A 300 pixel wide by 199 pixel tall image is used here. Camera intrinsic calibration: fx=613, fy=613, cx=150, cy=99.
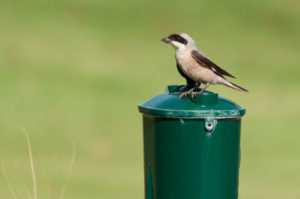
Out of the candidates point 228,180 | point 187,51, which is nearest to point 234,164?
point 228,180

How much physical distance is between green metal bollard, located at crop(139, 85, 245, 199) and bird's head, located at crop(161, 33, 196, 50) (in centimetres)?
71

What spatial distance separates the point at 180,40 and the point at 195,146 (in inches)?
42.3

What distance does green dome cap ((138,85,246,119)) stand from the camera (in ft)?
13.6

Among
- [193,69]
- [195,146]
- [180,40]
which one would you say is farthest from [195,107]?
[180,40]

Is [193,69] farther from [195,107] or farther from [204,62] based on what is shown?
[195,107]

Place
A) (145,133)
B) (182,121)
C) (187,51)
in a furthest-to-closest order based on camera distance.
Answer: (187,51)
(145,133)
(182,121)

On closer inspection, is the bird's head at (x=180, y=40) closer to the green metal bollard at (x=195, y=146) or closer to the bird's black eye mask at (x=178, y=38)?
the bird's black eye mask at (x=178, y=38)

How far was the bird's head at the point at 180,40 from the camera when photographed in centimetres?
487

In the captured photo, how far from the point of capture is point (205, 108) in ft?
13.8

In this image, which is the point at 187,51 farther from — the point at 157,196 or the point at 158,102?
the point at 157,196

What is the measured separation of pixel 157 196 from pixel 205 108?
72cm

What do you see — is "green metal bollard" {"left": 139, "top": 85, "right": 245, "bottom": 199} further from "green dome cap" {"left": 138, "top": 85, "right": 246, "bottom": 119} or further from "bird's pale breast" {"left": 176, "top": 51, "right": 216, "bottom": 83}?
"bird's pale breast" {"left": 176, "top": 51, "right": 216, "bottom": 83}

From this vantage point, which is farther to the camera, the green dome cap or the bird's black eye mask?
the bird's black eye mask

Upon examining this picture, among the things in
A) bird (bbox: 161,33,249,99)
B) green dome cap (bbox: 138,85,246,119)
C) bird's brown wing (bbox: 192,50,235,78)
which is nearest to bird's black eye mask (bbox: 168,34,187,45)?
bird (bbox: 161,33,249,99)
